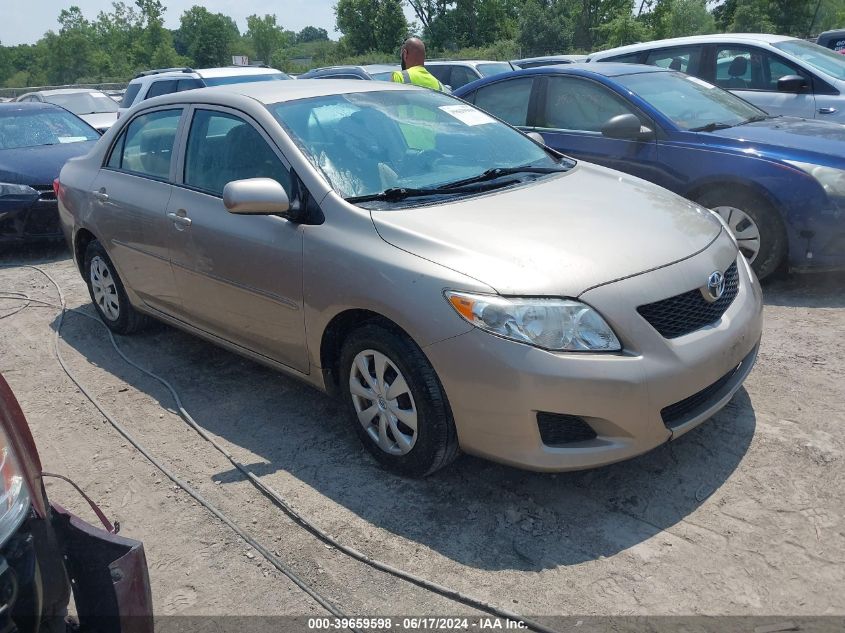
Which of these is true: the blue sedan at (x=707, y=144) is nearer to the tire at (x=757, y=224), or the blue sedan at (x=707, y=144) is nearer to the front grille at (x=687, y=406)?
the tire at (x=757, y=224)

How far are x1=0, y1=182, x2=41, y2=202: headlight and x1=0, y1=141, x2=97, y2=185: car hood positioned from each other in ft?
0.26

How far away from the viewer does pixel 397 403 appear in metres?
3.36

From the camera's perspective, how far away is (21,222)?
7812 mm

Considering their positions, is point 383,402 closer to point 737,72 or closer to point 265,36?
point 737,72

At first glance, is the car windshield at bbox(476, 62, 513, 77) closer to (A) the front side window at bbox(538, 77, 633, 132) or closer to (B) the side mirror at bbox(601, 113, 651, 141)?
(A) the front side window at bbox(538, 77, 633, 132)

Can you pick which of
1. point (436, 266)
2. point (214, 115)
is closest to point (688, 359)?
point (436, 266)

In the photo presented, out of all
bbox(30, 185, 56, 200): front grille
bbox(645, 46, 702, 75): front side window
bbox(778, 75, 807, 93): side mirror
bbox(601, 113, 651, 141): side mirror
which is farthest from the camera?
bbox(645, 46, 702, 75): front side window

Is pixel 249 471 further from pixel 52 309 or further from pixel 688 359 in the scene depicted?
pixel 52 309

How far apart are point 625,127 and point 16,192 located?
19.2ft

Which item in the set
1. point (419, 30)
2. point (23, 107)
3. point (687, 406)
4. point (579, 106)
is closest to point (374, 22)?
point (419, 30)

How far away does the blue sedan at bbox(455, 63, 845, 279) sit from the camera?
523 cm

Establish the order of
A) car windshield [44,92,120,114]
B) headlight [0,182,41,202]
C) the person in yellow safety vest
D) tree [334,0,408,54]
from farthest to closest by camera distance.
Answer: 1. tree [334,0,408,54]
2. car windshield [44,92,120,114]
3. headlight [0,182,41,202]
4. the person in yellow safety vest

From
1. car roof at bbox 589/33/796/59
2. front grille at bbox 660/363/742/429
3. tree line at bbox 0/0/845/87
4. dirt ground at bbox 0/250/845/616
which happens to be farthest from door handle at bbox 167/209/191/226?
tree line at bbox 0/0/845/87

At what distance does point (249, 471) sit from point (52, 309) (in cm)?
351
